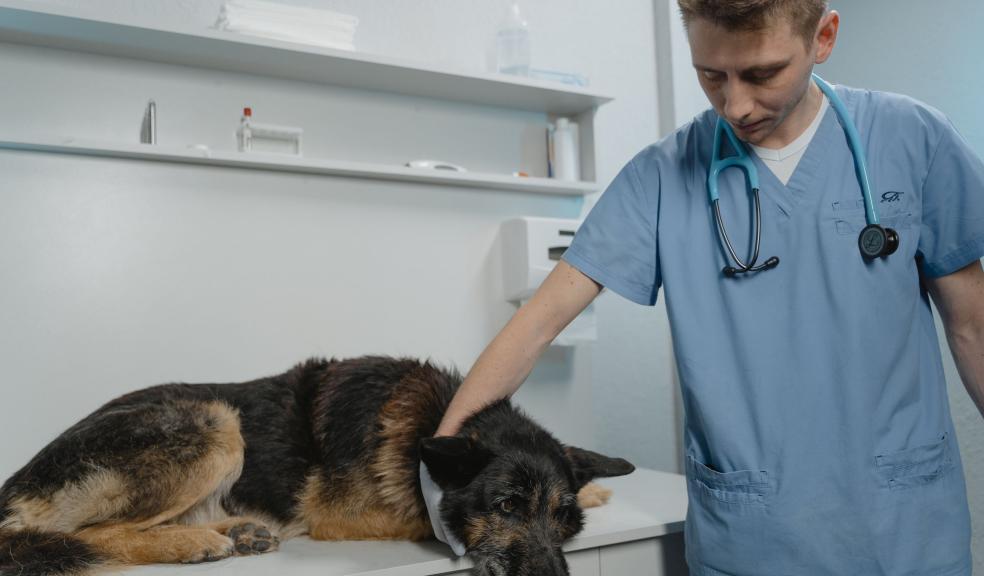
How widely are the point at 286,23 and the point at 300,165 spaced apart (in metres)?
0.37

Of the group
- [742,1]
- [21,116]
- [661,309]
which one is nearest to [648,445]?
[661,309]

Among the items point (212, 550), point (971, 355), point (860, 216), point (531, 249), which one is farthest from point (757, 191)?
point (212, 550)

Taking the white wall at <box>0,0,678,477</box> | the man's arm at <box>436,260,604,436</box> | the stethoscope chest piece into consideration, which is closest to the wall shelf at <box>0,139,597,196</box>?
the white wall at <box>0,0,678,477</box>

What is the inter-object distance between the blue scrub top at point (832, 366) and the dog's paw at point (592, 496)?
17.2 inches

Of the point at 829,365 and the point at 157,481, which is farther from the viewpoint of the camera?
the point at 157,481

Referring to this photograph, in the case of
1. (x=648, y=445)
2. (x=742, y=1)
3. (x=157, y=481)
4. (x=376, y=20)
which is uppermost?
(x=376, y=20)

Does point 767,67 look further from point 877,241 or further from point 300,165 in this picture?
point 300,165

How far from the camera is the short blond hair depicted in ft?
3.61

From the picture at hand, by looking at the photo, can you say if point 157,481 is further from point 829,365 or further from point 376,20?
point 376,20

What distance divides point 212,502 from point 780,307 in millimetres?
1239

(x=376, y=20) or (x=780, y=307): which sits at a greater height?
(x=376, y=20)

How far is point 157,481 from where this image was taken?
1.56 metres

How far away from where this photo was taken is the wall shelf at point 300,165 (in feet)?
6.29

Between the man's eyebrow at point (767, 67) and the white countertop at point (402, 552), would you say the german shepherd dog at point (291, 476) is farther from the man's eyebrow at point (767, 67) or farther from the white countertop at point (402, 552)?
the man's eyebrow at point (767, 67)
